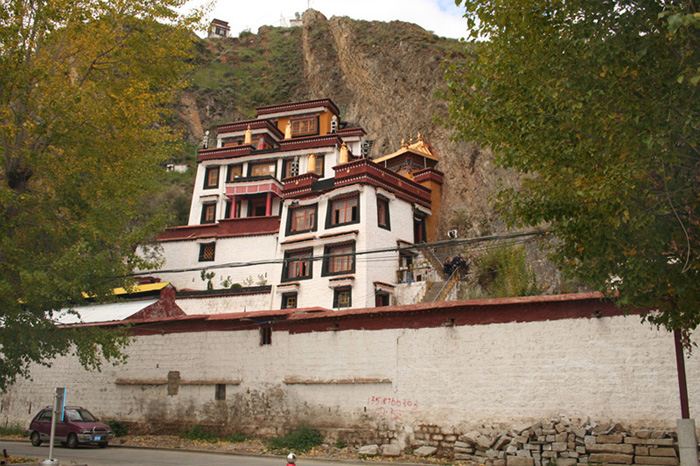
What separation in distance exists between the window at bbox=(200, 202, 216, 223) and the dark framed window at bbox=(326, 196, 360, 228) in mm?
14282

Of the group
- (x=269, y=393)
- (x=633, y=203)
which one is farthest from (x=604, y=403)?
(x=269, y=393)

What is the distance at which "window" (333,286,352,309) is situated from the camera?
102 ft

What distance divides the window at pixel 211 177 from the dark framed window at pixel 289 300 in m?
16.6

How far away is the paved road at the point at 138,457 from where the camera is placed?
1473 centimetres

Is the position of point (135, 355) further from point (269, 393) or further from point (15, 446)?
point (269, 393)

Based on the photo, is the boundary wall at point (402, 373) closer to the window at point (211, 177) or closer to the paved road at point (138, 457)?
the paved road at point (138, 457)

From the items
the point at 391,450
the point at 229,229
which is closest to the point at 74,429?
the point at 391,450

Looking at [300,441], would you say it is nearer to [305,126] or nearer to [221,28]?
[305,126]

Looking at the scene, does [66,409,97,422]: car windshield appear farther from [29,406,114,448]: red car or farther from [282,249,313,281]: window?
[282,249,313,281]: window

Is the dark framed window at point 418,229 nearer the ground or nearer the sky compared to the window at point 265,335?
nearer the sky

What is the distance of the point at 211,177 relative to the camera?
4678 cm

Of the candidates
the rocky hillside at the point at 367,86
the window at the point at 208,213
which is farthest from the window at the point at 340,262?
the window at the point at 208,213

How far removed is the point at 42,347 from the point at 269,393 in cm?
693

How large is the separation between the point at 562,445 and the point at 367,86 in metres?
46.0
